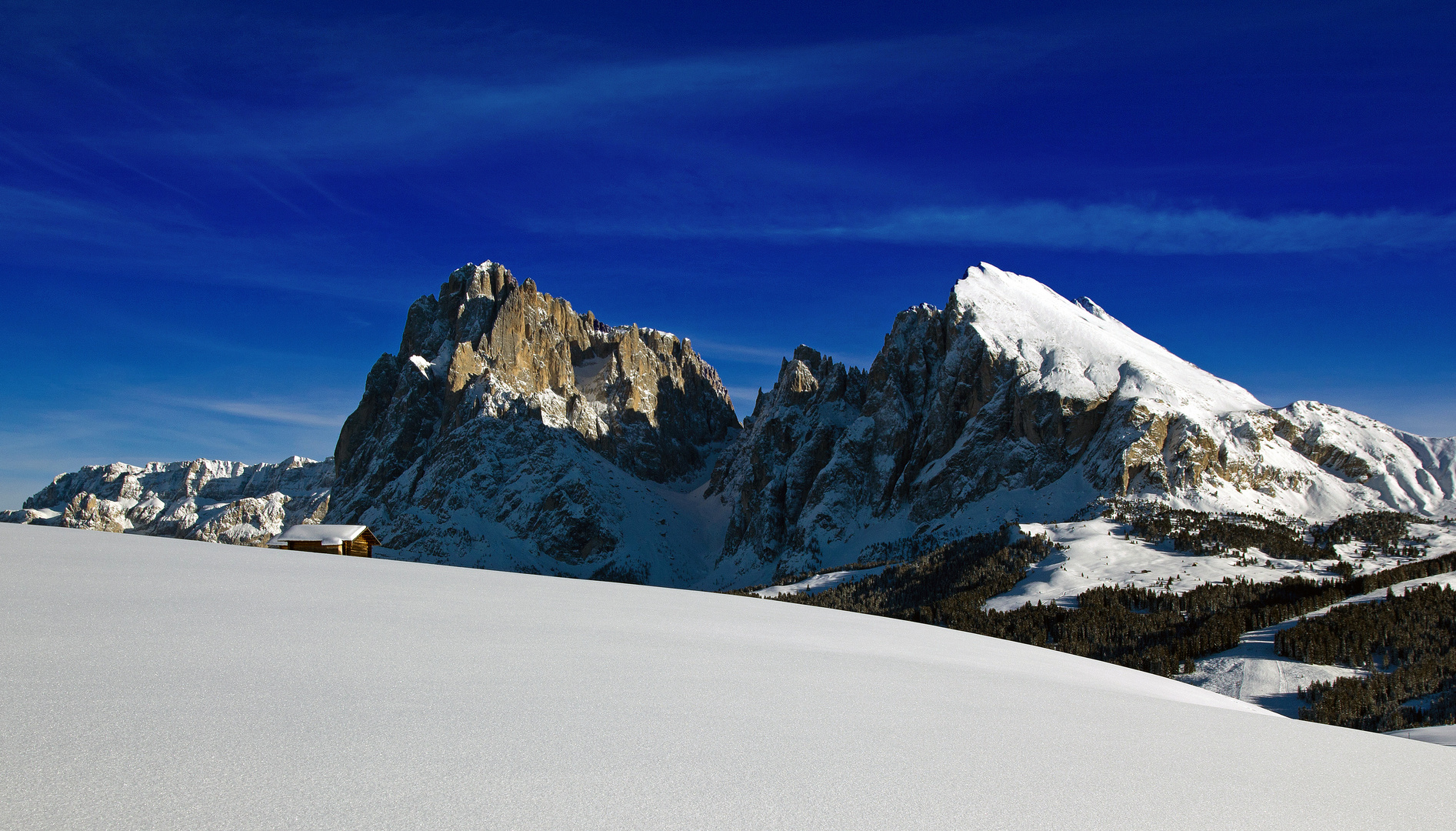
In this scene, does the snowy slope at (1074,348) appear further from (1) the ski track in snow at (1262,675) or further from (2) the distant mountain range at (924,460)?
(1) the ski track in snow at (1262,675)

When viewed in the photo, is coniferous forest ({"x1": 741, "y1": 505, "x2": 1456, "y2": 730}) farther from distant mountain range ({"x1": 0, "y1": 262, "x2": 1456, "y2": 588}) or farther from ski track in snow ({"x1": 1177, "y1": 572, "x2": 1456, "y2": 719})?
distant mountain range ({"x1": 0, "y1": 262, "x2": 1456, "y2": 588})

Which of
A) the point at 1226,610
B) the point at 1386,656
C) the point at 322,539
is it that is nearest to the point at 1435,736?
the point at 1386,656

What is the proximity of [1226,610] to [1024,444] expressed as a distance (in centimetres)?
7198

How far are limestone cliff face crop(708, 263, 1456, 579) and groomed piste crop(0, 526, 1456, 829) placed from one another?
104810 mm

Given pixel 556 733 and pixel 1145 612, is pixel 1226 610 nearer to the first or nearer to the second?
pixel 1145 612

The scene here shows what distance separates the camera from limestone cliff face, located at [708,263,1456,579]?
10544 centimetres

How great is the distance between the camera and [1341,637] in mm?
40625

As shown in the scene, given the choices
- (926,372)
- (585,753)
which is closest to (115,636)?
(585,753)

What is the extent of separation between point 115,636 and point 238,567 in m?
5.82

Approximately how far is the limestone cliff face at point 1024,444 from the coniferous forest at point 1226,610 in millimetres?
15562

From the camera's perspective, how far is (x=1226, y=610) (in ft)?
176

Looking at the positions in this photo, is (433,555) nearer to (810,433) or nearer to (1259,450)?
(810,433)

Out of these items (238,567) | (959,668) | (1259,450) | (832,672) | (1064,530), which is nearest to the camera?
(832,672)

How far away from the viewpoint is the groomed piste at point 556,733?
482 centimetres
